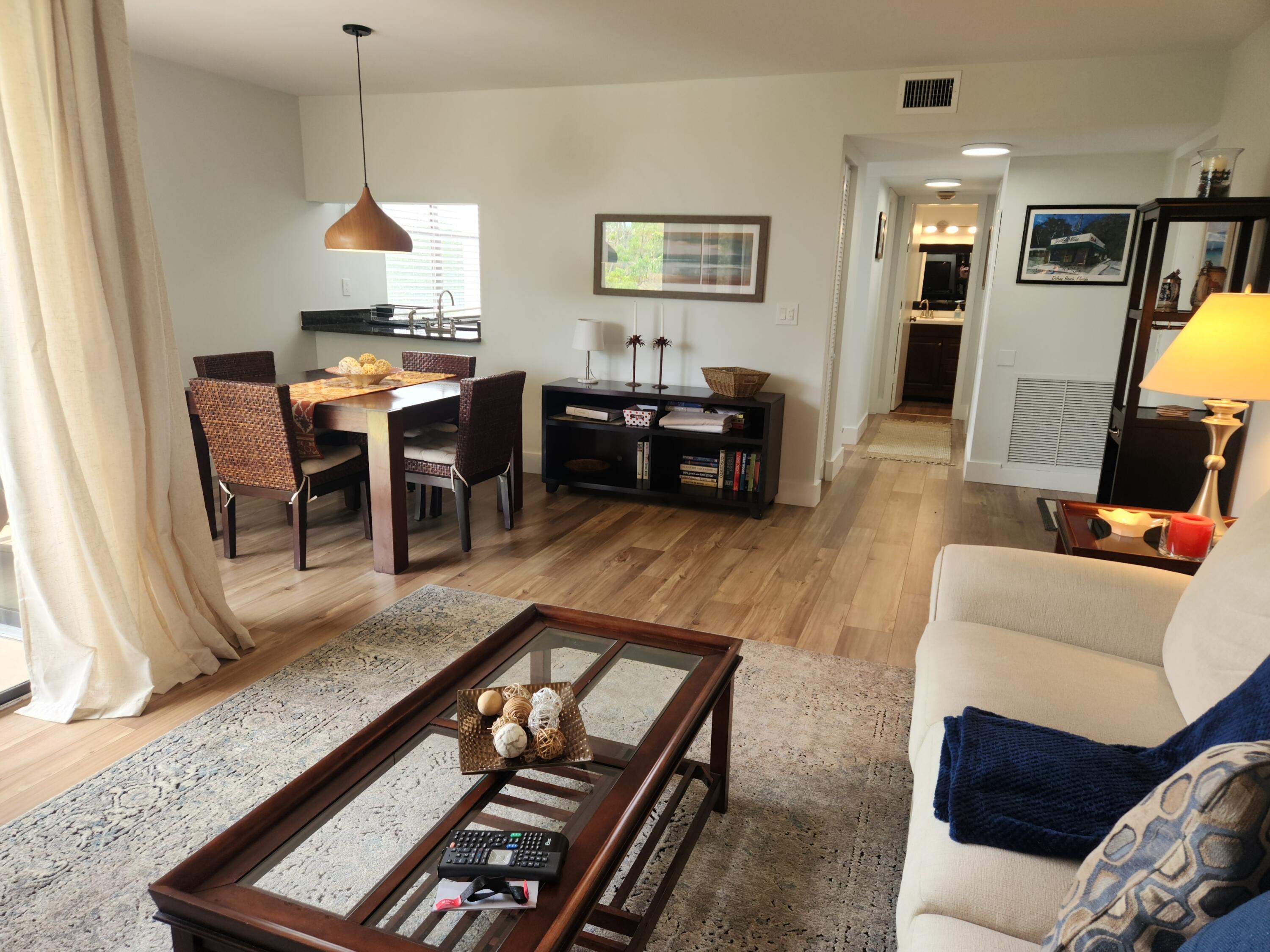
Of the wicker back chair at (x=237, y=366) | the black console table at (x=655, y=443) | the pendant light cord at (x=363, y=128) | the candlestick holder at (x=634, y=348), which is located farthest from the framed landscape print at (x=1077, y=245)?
the wicker back chair at (x=237, y=366)

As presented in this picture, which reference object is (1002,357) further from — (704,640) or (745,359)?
(704,640)

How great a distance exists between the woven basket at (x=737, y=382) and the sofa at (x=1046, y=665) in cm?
236

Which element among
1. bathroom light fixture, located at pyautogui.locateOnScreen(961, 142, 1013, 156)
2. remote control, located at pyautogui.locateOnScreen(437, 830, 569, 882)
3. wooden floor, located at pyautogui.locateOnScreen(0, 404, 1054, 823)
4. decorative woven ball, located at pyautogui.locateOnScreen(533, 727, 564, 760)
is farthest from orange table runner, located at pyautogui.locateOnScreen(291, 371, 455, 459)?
bathroom light fixture, located at pyautogui.locateOnScreen(961, 142, 1013, 156)

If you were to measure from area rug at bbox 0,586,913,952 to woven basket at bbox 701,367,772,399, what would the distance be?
1961 mm

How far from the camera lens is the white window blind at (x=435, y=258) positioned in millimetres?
6461

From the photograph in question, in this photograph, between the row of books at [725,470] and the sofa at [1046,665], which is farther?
the row of books at [725,470]

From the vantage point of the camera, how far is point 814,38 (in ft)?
12.1

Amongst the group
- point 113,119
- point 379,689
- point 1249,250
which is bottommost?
point 379,689

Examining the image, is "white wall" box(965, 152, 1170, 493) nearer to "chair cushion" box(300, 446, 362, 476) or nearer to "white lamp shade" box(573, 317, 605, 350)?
"white lamp shade" box(573, 317, 605, 350)

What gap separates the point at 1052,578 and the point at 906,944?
1183 millimetres

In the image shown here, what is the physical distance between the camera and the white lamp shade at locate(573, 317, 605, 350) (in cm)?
479

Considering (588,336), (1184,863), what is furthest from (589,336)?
(1184,863)

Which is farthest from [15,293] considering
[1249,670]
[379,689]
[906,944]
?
[1249,670]

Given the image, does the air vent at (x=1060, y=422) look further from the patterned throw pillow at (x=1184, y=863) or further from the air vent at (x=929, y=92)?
the patterned throw pillow at (x=1184, y=863)
